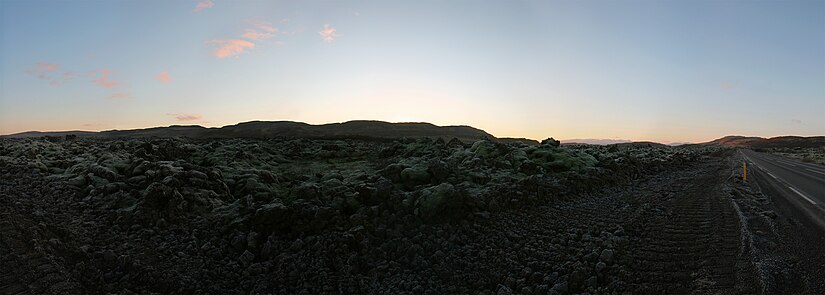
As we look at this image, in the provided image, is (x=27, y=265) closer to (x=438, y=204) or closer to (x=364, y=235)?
(x=364, y=235)

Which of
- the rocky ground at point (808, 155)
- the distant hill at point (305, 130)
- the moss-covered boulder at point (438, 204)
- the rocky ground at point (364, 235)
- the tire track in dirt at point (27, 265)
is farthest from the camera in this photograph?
the distant hill at point (305, 130)

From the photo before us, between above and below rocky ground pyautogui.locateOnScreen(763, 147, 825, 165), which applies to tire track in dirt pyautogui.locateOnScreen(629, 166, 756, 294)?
below

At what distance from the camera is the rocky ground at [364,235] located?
692 cm

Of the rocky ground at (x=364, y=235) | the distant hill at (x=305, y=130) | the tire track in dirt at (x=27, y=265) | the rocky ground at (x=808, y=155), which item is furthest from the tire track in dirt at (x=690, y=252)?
the distant hill at (x=305, y=130)

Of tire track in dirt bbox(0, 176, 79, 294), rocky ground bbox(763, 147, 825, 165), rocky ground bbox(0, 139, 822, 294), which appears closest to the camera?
tire track in dirt bbox(0, 176, 79, 294)

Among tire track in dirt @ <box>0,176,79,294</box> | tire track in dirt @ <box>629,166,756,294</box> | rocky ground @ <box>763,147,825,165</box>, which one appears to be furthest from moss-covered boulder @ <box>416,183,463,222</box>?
rocky ground @ <box>763,147,825,165</box>

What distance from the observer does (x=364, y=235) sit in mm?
8852

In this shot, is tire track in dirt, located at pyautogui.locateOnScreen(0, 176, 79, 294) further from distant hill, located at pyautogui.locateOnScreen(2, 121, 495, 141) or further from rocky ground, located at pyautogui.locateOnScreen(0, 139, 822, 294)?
distant hill, located at pyautogui.locateOnScreen(2, 121, 495, 141)

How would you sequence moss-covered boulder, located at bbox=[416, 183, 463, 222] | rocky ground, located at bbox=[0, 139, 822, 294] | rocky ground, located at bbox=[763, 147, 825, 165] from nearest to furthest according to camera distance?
1. rocky ground, located at bbox=[0, 139, 822, 294]
2. moss-covered boulder, located at bbox=[416, 183, 463, 222]
3. rocky ground, located at bbox=[763, 147, 825, 165]

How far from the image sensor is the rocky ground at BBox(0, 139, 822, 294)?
692 cm

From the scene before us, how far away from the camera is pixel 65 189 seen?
10.4 m

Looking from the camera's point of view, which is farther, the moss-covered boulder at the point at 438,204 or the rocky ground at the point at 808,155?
the rocky ground at the point at 808,155

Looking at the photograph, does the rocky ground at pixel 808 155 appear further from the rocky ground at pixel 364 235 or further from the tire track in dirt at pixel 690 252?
the rocky ground at pixel 364 235

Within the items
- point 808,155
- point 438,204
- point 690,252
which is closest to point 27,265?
point 438,204
